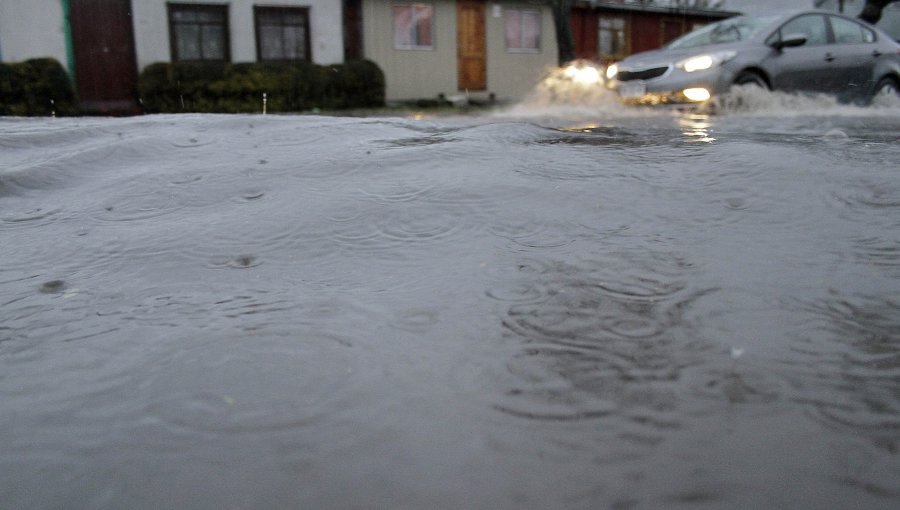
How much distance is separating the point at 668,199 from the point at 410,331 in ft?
5.10

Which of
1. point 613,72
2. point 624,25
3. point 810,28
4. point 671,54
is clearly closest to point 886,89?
point 810,28

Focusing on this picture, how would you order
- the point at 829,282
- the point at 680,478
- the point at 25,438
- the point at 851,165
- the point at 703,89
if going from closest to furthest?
the point at 680,478 → the point at 25,438 → the point at 829,282 → the point at 851,165 → the point at 703,89

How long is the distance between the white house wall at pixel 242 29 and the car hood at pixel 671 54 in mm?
11070

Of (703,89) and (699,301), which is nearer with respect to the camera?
(699,301)

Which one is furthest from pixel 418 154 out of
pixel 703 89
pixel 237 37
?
pixel 237 37

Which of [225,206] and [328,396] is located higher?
[225,206]

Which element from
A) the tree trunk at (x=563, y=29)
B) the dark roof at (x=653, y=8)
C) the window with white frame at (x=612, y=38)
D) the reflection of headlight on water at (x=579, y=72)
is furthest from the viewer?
the window with white frame at (x=612, y=38)

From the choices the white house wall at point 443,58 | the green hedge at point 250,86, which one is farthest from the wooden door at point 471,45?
the green hedge at point 250,86

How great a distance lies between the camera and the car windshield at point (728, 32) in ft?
26.5

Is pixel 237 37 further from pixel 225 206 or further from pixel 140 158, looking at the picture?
pixel 225 206

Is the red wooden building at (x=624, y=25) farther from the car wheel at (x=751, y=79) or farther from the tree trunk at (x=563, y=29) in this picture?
the car wheel at (x=751, y=79)

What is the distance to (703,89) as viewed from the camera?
7551 millimetres

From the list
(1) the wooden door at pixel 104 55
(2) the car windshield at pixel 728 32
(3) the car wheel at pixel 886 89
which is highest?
(1) the wooden door at pixel 104 55

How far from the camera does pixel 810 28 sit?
8391 mm
